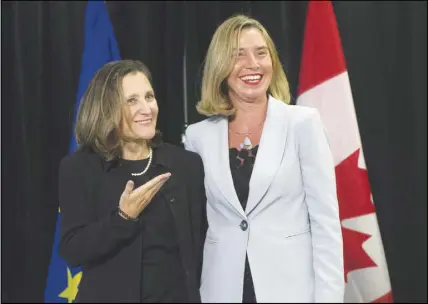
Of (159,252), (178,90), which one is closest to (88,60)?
(178,90)

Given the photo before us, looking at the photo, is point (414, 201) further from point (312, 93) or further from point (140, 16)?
point (140, 16)

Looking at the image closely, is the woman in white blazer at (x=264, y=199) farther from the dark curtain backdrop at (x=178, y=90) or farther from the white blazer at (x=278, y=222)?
the dark curtain backdrop at (x=178, y=90)

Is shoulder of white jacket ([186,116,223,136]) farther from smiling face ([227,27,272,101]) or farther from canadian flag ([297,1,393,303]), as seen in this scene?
canadian flag ([297,1,393,303])

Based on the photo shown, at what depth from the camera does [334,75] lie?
2172 mm

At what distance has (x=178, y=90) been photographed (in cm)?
239

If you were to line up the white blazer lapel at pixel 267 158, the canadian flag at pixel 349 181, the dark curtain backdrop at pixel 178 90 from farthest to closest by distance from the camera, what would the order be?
the dark curtain backdrop at pixel 178 90, the canadian flag at pixel 349 181, the white blazer lapel at pixel 267 158

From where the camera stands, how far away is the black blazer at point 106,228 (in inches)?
39.6

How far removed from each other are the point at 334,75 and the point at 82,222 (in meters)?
1.41

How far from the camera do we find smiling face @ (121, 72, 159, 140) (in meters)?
1.04

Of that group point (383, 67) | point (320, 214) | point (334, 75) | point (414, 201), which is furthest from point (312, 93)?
point (320, 214)

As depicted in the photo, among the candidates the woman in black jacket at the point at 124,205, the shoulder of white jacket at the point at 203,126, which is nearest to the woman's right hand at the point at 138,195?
the woman in black jacket at the point at 124,205

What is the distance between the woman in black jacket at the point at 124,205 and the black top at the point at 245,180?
8.1 inches

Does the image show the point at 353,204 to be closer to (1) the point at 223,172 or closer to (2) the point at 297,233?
(2) the point at 297,233

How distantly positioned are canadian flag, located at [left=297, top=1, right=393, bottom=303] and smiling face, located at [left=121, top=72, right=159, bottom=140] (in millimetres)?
1167
